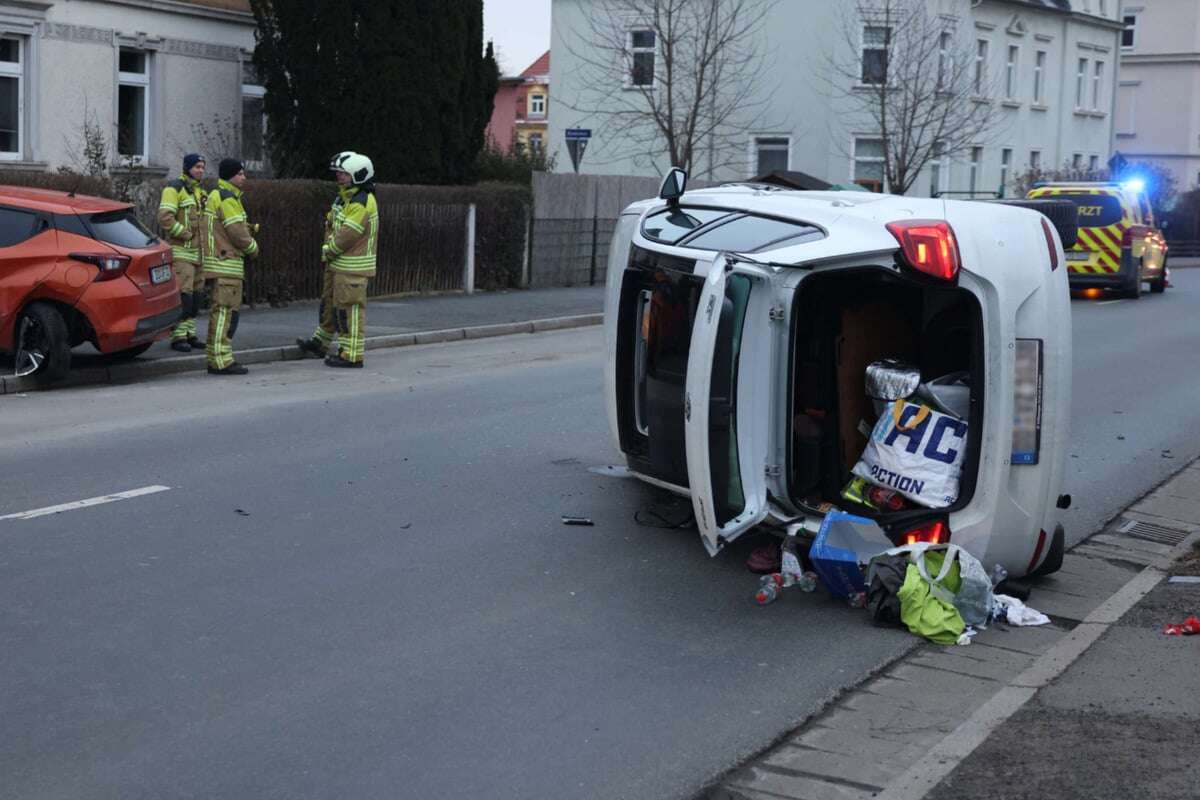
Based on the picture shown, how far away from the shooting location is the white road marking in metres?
8.30

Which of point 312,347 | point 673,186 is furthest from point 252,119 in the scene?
point 673,186

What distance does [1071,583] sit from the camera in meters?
7.94

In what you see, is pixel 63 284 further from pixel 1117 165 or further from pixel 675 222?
pixel 1117 165

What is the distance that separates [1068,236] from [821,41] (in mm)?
32926

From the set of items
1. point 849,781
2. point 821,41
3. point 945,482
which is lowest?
point 849,781

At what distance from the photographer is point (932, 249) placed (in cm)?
690

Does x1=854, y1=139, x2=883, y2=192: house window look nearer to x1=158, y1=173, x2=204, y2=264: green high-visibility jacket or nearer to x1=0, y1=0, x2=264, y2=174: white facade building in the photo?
x1=0, y1=0, x2=264, y2=174: white facade building

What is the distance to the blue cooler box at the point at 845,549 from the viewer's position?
7082 millimetres

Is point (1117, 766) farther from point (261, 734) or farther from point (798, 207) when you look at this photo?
point (798, 207)

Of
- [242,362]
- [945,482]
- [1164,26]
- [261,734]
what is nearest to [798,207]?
[945,482]

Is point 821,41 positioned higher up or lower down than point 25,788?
higher up

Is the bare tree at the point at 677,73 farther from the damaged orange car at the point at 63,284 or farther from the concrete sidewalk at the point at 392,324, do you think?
the damaged orange car at the point at 63,284

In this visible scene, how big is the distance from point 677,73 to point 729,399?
1403 inches

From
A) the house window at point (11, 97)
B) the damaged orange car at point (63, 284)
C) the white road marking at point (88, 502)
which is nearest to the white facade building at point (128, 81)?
the house window at point (11, 97)
